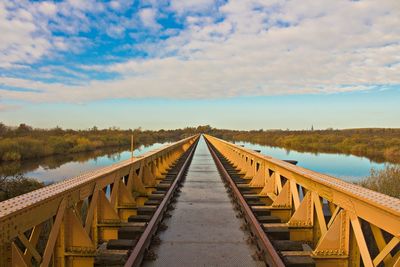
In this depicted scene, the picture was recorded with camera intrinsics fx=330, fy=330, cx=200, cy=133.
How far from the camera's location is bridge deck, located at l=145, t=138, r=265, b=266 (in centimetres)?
456

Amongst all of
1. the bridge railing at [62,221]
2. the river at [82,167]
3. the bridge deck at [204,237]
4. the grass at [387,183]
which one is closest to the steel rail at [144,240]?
the bridge deck at [204,237]

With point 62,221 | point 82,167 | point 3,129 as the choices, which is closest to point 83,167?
point 82,167

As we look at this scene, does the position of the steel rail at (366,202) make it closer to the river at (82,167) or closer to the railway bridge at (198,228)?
the railway bridge at (198,228)

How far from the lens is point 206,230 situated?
594 cm

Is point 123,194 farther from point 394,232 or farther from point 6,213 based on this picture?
point 394,232

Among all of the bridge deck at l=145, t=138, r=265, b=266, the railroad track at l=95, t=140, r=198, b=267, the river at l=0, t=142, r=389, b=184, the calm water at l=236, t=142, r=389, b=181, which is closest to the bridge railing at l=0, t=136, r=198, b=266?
the railroad track at l=95, t=140, r=198, b=267

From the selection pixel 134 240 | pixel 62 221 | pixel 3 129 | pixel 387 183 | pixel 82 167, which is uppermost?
pixel 3 129

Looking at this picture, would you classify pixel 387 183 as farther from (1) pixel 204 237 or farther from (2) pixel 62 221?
(2) pixel 62 221

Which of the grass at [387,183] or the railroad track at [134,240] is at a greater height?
the railroad track at [134,240]

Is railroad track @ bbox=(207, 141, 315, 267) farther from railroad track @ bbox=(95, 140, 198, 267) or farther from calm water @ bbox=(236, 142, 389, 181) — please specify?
calm water @ bbox=(236, 142, 389, 181)

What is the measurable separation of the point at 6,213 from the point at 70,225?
145 cm

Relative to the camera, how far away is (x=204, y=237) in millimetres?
5523

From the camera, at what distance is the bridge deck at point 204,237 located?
4.56 meters

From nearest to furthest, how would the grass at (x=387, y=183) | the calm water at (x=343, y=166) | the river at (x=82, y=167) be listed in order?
the grass at (x=387, y=183) < the river at (x=82, y=167) < the calm water at (x=343, y=166)
